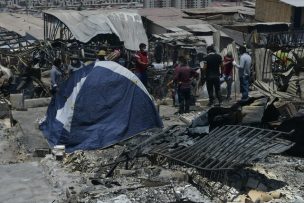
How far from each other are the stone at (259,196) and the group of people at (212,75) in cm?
428

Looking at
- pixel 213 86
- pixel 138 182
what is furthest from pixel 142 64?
pixel 138 182

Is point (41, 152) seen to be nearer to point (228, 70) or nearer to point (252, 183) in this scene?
point (252, 183)

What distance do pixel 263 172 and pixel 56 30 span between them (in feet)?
52.2

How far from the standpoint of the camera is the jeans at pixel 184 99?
12328 mm

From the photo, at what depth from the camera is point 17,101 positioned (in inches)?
533

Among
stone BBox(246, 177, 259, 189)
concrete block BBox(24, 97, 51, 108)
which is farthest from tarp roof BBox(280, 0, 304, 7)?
stone BBox(246, 177, 259, 189)

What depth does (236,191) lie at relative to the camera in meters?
7.66

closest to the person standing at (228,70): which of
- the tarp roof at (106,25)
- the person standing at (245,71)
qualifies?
the person standing at (245,71)

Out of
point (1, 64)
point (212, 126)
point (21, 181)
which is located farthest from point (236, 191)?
point (1, 64)

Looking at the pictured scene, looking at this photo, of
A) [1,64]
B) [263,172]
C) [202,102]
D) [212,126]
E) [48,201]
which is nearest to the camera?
[48,201]

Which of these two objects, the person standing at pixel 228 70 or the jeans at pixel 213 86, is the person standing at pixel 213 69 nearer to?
the jeans at pixel 213 86

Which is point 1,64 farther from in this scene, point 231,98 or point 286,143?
point 286,143

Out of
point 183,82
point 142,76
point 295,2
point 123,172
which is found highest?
point 295,2

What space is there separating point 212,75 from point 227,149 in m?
4.58
